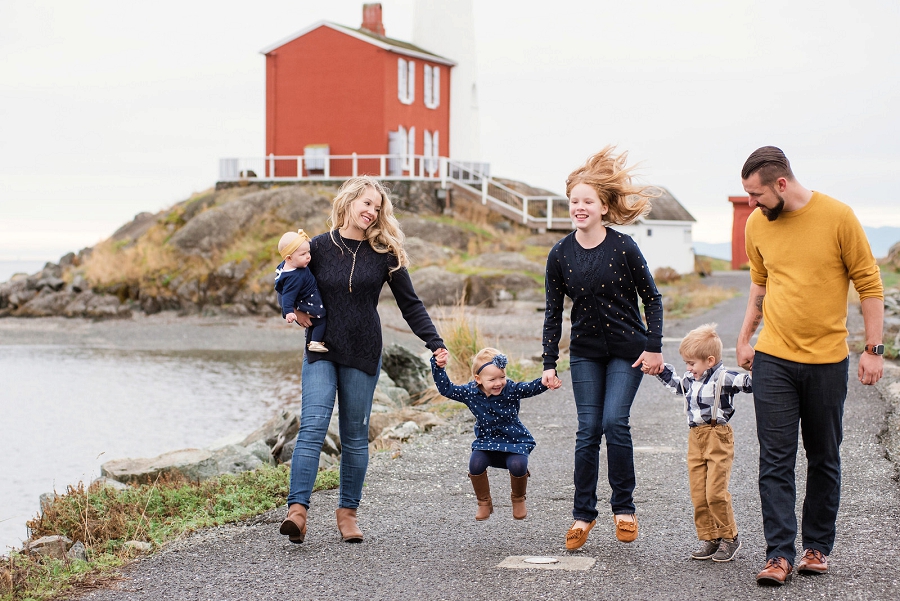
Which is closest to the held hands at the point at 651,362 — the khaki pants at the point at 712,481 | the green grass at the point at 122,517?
the khaki pants at the point at 712,481

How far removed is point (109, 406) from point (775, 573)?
1374cm

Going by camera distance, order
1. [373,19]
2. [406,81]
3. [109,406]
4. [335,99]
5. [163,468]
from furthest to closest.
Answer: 1. [373,19]
2. [406,81]
3. [335,99]
4. [109,406]
5. [163,468]

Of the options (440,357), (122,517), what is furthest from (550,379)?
(122,517)

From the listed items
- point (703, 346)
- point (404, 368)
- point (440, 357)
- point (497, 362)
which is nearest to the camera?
point (703, 346)

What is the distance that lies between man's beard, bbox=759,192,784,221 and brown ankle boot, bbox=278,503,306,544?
289cm

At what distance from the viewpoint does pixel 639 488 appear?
6.66 meters

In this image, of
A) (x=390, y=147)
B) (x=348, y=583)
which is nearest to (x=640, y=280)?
(x=348, y=583)

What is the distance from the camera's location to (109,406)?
52.5ft

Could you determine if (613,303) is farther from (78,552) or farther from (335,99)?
(335,99)

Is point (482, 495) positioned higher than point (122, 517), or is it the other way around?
point (482, 495)

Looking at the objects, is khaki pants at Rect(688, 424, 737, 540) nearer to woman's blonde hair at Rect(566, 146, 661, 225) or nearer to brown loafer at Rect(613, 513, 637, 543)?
brown loafer at Rect(613, 513, 637, 543)

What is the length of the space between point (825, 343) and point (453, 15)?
3985cm

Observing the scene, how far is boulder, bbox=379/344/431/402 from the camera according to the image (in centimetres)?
1316

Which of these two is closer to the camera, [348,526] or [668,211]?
[348,526]
